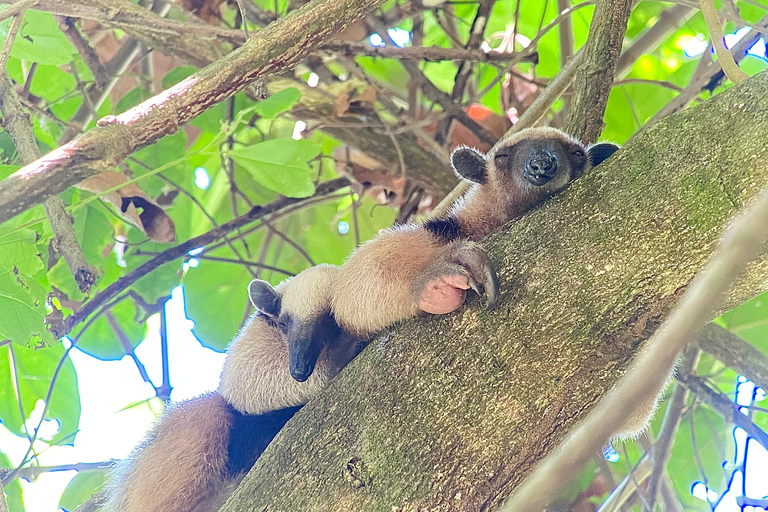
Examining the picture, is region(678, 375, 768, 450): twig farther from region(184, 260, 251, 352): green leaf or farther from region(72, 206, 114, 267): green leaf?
region(72, 206, 114, 267): green leaf

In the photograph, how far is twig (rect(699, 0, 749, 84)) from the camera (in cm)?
272

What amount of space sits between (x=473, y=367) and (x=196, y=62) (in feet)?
9.58

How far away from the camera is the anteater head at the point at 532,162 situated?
3014 millimetres

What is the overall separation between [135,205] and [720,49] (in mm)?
3218

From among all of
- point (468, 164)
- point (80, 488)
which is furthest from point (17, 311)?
point (468, 164)

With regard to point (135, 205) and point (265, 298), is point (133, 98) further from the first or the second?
point (265, 298)

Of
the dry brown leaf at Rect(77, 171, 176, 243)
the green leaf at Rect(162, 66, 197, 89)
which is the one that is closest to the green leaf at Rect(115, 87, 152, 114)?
the green leaf at Rect(162, 66, 197, 89)

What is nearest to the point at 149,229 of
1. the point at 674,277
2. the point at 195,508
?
the point at 195,508

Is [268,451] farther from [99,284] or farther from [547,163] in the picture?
[99,284]

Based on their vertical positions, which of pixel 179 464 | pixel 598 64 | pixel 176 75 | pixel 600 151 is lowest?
pixel 179 464

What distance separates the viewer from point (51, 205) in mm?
3496

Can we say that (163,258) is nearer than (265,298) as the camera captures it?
No

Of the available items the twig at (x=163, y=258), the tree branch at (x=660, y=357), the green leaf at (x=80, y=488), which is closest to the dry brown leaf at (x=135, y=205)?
the twig at (x=163, y=258)

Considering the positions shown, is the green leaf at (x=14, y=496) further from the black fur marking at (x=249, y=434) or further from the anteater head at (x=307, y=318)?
the anteater head at (x=307, y=318)
